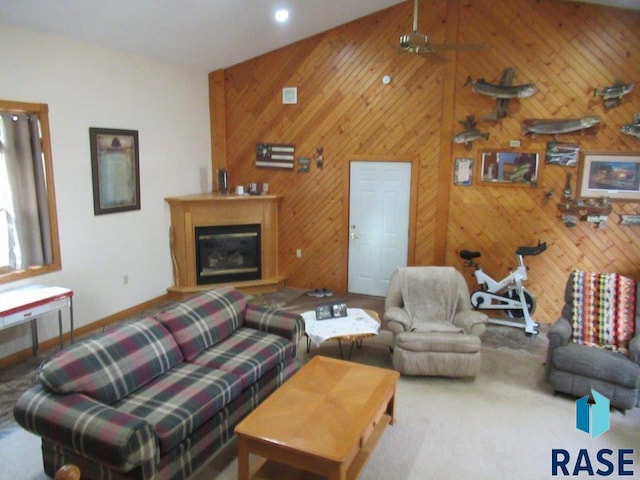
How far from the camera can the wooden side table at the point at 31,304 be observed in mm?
3924

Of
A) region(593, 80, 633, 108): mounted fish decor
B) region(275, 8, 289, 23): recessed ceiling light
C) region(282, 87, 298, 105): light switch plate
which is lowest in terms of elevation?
region(593, 80, 633, 108): mounted fish decor

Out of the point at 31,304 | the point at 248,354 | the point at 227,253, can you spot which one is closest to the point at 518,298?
the point at 248,354

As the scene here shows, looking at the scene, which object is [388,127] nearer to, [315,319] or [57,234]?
[315,319]

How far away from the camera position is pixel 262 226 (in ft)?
22.6

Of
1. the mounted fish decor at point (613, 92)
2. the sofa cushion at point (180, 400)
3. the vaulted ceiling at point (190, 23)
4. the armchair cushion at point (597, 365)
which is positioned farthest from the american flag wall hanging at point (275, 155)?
the armchair cushion at point (597, 365)

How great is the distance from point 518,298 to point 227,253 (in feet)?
12.7

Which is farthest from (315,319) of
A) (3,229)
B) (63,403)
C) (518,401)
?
(3,229)

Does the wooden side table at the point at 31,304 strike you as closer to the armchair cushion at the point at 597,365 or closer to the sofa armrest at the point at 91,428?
the sofa armrest at the point at 91,428

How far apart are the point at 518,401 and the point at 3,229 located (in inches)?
194

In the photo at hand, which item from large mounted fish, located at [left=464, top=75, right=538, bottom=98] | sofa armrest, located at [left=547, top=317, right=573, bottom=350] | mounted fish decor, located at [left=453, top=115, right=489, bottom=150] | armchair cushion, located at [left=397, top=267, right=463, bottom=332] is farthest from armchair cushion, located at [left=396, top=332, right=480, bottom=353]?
large mounted fish, located at [left=464, top=75, right=538, bottom=98]

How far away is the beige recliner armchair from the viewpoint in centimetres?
421

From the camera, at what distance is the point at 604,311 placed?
428 centimetres

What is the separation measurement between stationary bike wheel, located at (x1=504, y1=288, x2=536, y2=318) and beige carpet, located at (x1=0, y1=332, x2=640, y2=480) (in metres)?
1.26

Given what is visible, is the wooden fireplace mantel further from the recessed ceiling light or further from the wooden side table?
the recessed ceiling light
